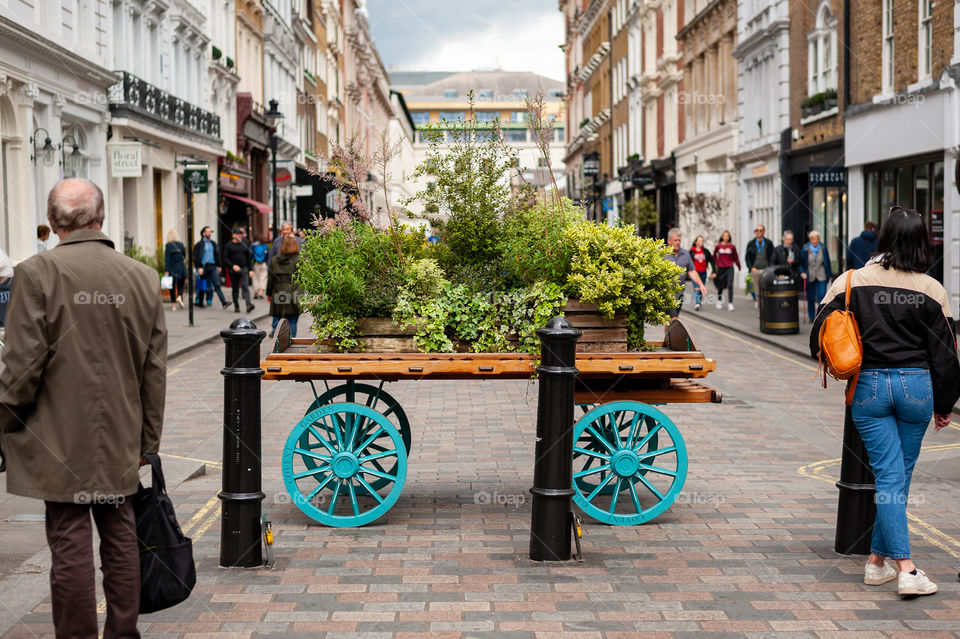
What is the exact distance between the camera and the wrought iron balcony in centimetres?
2731

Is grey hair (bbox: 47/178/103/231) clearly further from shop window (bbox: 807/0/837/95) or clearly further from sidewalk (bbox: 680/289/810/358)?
shop window (bbox: 807/0/837/95)

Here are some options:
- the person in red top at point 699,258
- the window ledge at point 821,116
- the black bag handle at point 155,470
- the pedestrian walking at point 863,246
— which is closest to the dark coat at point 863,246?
the pedestrian walking at point 863,246

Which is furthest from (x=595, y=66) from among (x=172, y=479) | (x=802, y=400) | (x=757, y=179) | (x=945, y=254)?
(x=172, y=479)

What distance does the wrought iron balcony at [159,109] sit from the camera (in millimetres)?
27312

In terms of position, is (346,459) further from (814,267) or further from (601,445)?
(814,267)

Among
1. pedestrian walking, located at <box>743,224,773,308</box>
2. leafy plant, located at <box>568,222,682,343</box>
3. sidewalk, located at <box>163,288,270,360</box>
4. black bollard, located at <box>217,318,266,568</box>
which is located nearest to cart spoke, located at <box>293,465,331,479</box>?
black bollard, located at <box>217,318,266,568</box>

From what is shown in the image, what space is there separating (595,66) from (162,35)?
3916cm

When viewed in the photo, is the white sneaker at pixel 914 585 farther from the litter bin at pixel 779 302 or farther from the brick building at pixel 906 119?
the brick building at pixel 906 119

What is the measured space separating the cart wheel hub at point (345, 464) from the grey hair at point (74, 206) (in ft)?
8.33

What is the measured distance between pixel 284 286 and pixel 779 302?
26.6ft

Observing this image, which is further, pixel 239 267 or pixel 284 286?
pixel 239 267

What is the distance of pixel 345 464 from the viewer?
6406 mm

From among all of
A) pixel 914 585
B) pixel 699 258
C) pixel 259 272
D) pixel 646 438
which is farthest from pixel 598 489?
pixel 259 272

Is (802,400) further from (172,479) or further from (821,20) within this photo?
(821,20)
